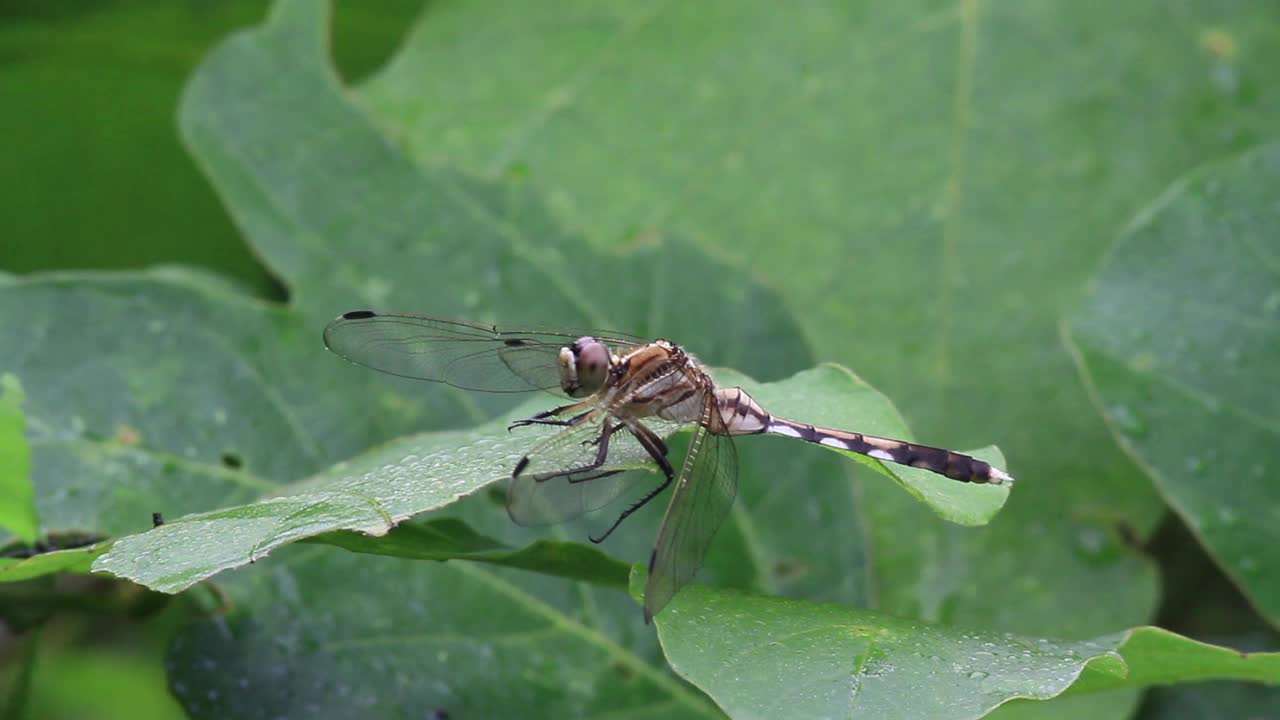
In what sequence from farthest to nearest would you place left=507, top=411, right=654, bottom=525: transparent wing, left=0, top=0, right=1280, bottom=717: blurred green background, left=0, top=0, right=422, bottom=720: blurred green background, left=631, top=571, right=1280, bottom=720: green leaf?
left=0, top=0, right=422, bottom=720: blurred green background
left=0, top=0, right=1280, bottom=717: blurred green background
left=507, top=411, right=654, bottom=525: transparent wing
left=631, top=571, right=1280, bottom=720: green leaf

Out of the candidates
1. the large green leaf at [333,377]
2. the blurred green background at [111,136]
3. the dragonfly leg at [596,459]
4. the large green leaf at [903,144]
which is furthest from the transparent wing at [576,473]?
the blurred green background at [111,136]

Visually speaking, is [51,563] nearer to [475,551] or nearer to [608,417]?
[475,551]

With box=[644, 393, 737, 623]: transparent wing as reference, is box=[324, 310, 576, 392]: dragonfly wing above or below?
below

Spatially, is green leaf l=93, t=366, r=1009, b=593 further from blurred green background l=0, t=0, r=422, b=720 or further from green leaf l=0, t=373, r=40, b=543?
blurred green background l=0, t=0, r=422, b=720

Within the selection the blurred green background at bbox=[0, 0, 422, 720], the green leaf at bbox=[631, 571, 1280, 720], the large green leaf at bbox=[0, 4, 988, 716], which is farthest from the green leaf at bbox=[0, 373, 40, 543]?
the blurred green background at bbox=[0, 0, 422, 720]

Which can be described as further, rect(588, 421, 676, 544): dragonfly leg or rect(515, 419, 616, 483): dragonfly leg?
rect(588, 421, 676, 544): dragonfly leg

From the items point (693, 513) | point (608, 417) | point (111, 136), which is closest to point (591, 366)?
point (608, 417)
